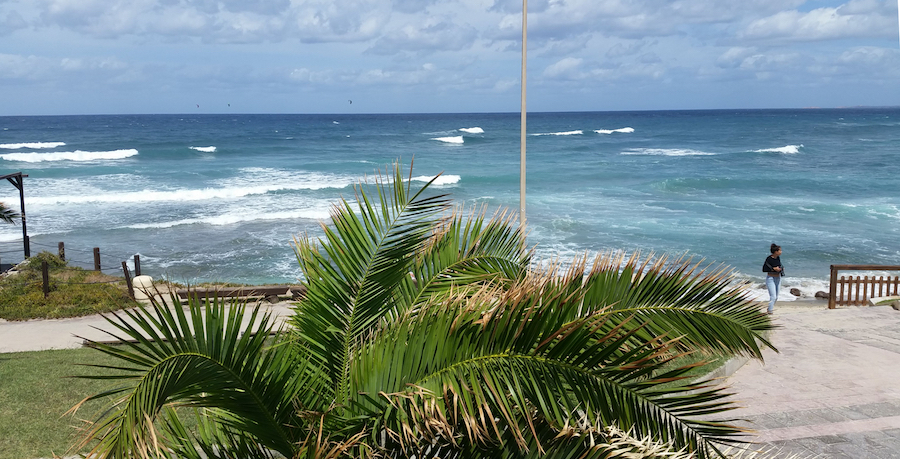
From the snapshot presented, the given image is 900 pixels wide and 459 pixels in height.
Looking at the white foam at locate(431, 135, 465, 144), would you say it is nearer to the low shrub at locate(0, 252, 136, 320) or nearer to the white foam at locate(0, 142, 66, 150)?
the white foam at locate(0, 142, 66, 150)

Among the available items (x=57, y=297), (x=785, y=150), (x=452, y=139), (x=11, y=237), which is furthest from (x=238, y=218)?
(x=452, y=139)

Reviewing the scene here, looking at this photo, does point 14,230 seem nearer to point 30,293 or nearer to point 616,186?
point 30,293

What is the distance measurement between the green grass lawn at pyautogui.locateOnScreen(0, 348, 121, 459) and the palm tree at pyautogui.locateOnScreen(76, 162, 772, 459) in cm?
303

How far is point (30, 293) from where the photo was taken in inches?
557

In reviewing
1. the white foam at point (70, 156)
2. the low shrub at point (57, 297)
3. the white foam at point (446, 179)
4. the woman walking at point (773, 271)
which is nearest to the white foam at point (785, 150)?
the white foam at point (446, 179)

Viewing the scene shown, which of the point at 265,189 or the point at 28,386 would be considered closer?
the point at 28,386

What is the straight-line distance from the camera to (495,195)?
129ft

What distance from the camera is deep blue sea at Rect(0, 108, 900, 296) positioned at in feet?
78.4

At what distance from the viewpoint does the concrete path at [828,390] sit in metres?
7.49

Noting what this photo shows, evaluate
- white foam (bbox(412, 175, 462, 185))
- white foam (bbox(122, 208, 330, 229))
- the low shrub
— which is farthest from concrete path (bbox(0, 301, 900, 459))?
Answer: white foam (bbox(412, 175, 462, 185))

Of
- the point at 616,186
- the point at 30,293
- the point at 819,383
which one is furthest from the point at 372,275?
the point at 616,186

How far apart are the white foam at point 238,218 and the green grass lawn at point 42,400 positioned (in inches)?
755

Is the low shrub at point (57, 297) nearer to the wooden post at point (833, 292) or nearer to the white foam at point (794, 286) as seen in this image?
the wooden post at point (833, 292)

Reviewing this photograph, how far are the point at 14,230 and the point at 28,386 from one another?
21.6m
